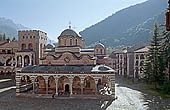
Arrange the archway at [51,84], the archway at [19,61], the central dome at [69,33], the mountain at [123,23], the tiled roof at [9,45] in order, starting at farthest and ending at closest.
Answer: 1. the mountain at [123,23]
2. the tiled roof at [9,45]
3. the archway at [19,61]
4. the central dome at [69,33]
5. the archway at [51,84]

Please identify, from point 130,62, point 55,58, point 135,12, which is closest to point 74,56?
point 55,58

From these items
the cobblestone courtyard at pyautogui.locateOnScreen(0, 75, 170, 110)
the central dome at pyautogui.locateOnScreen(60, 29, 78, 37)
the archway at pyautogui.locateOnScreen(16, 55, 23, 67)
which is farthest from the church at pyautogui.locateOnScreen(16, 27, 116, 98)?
the archway at pyautogui.locateOnScreen(16, 55, 23, 67)

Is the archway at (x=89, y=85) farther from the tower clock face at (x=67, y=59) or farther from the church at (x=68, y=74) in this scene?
the tower clock face at (x=67, y=59)

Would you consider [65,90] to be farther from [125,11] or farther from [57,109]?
[125,11]

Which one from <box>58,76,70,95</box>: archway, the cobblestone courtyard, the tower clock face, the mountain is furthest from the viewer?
the mountain

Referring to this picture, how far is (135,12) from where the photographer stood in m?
172

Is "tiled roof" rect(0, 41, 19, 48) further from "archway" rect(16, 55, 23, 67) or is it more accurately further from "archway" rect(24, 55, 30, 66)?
"archway" rect(24, 55, 30, 66)

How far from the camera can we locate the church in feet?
77.2

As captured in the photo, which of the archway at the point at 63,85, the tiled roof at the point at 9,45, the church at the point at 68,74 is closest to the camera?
the church at the point at 68,74

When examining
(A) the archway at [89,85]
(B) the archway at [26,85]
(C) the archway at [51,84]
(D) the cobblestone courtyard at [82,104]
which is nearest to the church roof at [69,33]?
(C) the archway at [51,84]

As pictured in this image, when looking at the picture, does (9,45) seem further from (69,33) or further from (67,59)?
(67,59)

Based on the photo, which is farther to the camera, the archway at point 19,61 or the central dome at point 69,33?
the archway at point 19,61

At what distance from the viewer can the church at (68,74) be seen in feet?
77.2

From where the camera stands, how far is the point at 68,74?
77.9 ft
